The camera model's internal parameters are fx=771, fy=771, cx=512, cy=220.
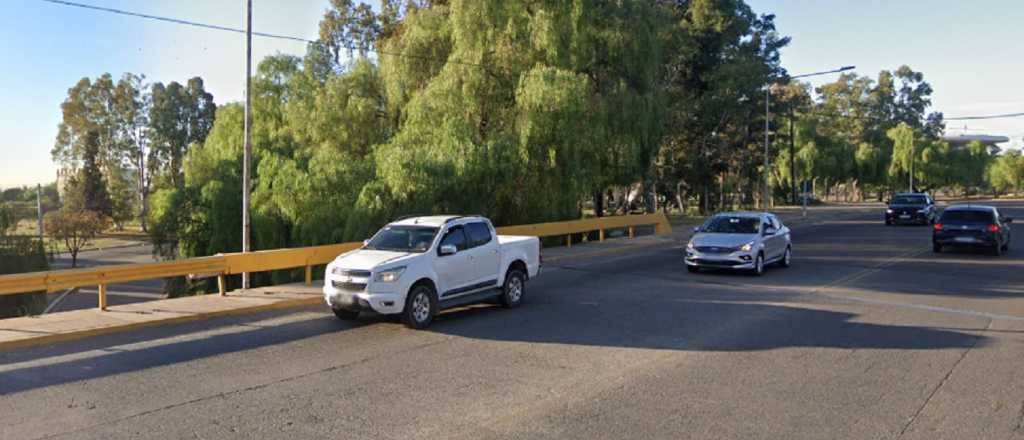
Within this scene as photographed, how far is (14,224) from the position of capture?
32.3m

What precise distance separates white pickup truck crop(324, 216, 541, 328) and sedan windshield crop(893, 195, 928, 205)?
107ft

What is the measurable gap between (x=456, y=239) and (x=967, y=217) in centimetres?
1899

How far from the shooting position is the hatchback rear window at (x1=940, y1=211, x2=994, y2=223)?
2382 centimetres

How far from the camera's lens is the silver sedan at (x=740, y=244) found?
17875mm

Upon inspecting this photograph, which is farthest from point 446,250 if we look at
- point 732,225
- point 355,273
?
point 732,225

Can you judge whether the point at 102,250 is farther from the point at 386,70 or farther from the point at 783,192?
the point at 783,192

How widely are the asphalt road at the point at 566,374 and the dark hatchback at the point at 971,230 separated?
9.73m

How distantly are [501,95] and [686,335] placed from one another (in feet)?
60.8

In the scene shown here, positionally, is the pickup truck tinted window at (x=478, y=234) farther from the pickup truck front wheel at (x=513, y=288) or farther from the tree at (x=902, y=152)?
the tree at (x=902, y=152)

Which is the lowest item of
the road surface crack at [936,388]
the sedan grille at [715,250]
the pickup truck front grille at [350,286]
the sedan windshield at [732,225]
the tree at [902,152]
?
the road surface crack at [936,388]

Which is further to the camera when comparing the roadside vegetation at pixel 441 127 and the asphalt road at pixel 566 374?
the roadside vegetation at pixel 441 127

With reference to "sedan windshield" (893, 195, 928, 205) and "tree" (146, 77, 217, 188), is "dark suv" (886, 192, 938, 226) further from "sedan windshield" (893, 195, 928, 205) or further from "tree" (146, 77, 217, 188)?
"tree" (146, 77, 217, 188)

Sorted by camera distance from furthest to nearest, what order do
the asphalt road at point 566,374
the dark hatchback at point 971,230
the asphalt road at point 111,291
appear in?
the asphalt road at point 111,291, the dark hatchback at point 971,230, the asphalt road at point 566,374

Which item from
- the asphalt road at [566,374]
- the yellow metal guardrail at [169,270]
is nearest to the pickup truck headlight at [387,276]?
the asphalt road at [566,374]
